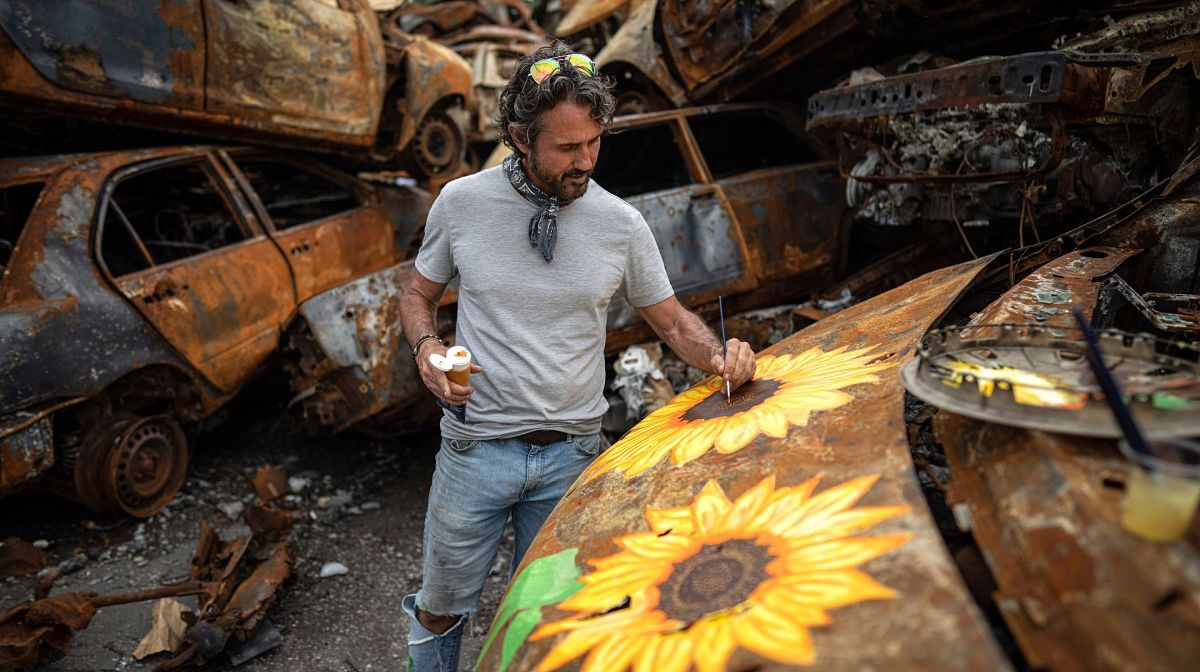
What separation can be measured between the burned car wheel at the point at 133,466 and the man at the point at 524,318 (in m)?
2.48

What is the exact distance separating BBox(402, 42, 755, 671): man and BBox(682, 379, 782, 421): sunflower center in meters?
0.06

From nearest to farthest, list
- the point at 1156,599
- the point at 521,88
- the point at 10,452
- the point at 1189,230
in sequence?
the point at 1156,599 < the point at 521,88 < the point at 1189,230 < the point at 10,452

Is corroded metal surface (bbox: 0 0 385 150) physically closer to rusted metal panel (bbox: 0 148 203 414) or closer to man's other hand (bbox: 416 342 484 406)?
rusted metal panel (bbox: 0 148 203 414)

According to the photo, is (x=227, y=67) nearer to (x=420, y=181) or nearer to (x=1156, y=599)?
(x=420, y=181)

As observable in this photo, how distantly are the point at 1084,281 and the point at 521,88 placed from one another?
1.71 meters

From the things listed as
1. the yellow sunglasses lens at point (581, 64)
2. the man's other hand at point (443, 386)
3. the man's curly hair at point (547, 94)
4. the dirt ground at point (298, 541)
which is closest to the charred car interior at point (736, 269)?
the dirt ground at point (298, 541)

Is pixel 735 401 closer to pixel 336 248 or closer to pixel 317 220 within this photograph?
pixel 336 248

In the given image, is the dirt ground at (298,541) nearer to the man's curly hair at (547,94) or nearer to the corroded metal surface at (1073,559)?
the man's curly hair at (547,94)

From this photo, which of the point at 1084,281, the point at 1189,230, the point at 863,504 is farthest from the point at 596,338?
the point at 1189,230

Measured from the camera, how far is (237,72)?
15.4 ft

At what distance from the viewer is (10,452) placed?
334 centimetres

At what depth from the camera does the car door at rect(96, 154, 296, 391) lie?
3982 millimetres

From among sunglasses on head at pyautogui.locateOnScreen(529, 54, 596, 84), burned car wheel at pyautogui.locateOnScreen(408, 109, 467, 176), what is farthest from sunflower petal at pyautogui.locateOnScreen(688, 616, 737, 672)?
burned car wheel at pyautogui.locateOnScreen(408, 109, 467, 176)

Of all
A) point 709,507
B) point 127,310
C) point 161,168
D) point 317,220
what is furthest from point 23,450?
point 709,507
